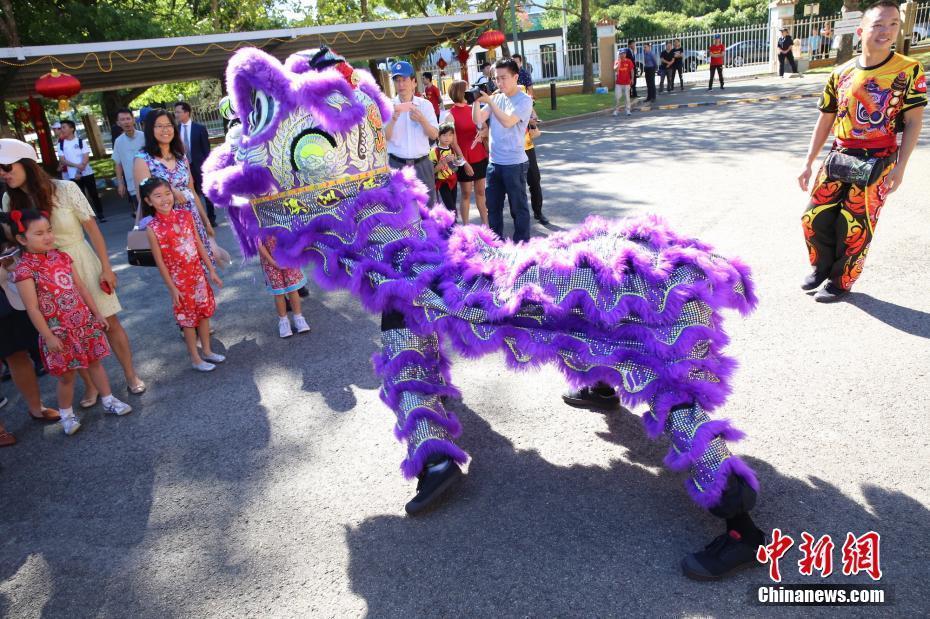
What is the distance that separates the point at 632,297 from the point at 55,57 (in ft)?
39.8

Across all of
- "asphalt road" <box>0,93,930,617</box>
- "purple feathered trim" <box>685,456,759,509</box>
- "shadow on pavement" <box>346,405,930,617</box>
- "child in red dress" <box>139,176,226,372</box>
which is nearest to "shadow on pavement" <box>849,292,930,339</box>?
"asphalt road" <box>0,93,930,617</box>

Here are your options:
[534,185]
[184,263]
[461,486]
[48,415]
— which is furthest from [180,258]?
[534,185]

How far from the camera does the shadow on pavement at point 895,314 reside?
3888 millimetres

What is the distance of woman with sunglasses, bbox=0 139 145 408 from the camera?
11.7ft

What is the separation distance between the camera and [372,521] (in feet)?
9.34

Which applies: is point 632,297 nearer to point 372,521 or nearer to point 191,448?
point 372,521

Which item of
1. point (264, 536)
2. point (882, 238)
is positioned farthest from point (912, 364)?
point (264, 536)

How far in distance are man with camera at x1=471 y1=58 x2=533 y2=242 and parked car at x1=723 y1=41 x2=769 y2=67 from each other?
89.5 ft

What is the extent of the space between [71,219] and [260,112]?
199 centimetres

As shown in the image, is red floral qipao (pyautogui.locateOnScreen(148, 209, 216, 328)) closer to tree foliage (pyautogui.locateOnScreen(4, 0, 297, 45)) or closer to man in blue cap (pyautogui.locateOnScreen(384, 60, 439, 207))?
man in blue cap (pyautogui.locateOnScreen(384, 60, 439, 207))

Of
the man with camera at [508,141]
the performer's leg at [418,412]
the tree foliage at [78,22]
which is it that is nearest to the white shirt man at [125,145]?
the man with camera at [508,141]

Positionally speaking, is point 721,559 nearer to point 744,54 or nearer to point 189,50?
point 189,50

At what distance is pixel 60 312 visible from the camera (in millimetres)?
3721

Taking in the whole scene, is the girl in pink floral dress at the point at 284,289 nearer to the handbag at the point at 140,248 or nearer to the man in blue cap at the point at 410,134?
the handbag at the point at 140,248
